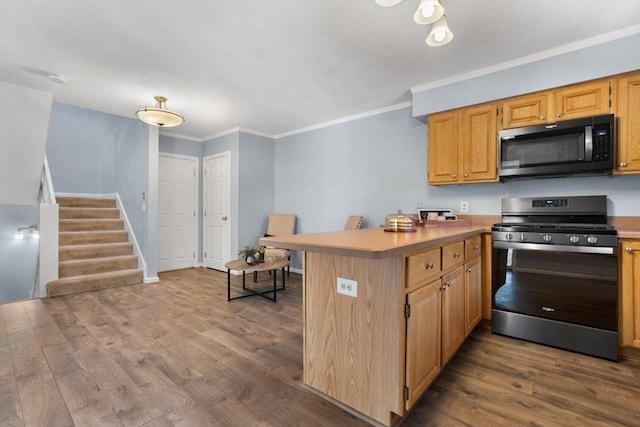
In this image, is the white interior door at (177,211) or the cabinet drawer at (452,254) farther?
the white interior door at (177,211)

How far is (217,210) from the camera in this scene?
543cm

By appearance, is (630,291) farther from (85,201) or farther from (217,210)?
(85,201)

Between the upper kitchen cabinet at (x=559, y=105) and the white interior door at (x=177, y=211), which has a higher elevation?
the upper kitchen cabinet at (x=559, y=105)

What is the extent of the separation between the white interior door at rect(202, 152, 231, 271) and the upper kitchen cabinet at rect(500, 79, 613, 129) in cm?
414

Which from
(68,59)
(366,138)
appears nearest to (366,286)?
(366,138)

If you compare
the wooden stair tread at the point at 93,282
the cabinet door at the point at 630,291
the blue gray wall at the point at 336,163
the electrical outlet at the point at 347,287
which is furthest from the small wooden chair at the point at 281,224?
the cabinet door at the point at 630,291

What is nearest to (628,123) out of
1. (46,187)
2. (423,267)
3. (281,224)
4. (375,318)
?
(423,267)

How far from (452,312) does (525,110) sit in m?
2.03

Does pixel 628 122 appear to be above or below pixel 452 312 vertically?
above

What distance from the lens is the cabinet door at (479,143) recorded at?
9.38 ft

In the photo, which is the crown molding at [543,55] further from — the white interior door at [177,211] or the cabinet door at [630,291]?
the white interior door at [177,211]

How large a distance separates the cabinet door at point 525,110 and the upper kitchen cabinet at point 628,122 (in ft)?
1.53

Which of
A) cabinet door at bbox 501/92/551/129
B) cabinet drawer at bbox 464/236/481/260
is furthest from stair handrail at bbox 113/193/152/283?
cabinet door at bbox 501/92/551/129

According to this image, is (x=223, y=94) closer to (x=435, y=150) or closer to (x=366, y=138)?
(x=366, y=138)
